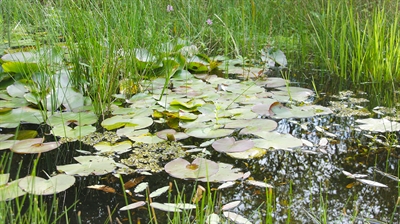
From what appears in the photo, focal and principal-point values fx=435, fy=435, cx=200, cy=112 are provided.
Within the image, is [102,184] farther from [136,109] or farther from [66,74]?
[66,74]

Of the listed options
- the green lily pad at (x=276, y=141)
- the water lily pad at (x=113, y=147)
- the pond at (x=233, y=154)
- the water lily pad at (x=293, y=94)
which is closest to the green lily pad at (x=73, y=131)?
the pond at (x=233, y=154)

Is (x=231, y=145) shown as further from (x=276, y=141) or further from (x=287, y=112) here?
(x=287, y=112)

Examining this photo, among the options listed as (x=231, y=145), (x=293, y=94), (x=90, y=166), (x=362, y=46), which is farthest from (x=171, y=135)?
(x=362, y=46)

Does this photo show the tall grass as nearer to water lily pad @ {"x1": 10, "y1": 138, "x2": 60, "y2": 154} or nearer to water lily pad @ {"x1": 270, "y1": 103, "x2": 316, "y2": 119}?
water lily pad @ {"x1": 270, "y1": 103, "x2": 316, "y2": 119}

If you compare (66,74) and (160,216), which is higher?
(66,74)

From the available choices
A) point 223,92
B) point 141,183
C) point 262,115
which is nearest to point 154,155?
point 141,183

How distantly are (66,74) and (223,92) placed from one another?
81 cm

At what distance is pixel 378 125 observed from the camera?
1.81 m

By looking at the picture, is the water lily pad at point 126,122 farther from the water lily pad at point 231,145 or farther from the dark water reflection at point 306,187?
the water lily pad at point 231,145

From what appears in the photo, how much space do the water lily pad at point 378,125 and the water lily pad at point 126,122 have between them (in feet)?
2.96

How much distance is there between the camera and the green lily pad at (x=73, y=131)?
5.74 ft

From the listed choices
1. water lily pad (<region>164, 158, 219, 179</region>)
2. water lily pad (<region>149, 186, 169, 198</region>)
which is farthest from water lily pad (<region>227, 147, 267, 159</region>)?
water lily pad (<region>149, 186, 169, 198</region>)

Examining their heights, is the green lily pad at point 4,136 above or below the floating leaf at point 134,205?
above

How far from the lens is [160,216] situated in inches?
47.5
